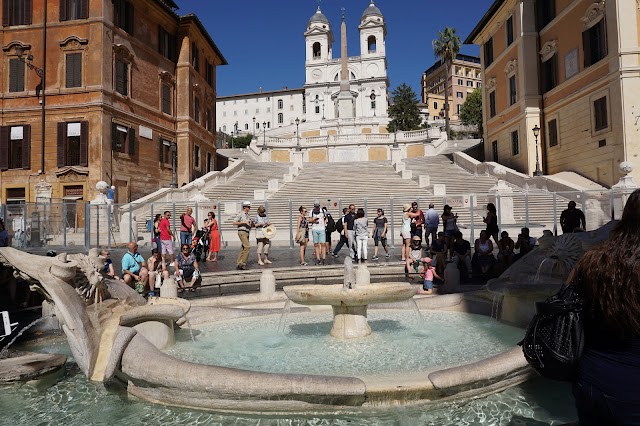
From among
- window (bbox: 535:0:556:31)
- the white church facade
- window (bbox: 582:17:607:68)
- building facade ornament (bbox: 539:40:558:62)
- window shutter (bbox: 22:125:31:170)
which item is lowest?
window shutter (bbox: 22:125:31:170)

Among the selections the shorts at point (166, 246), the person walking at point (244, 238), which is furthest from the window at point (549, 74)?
the shorts at point (166, 246)

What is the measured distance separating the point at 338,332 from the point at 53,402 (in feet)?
A: 11.1

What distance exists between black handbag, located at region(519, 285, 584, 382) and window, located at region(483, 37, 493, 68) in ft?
118

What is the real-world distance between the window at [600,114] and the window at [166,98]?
2618 centimetres

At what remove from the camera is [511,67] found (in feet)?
97.5

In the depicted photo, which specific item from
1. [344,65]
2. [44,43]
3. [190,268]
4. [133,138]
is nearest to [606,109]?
[190,268]

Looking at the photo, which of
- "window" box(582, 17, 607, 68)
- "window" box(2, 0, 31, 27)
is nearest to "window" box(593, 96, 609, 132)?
"window" box(582, 17, 607, 68)

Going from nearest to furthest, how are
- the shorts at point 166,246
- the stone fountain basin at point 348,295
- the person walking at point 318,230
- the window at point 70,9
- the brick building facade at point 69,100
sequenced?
the stone fountain basin at point 348,295 → the shorts at point 166,246 → the person walking at point 318,230 → the brick building facade at point 69,100 → the window at point 70,9

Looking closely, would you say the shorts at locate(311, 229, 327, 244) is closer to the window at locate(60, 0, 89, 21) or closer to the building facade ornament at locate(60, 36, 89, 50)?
the building facade ornament at locate(60, 36, 89, 50)

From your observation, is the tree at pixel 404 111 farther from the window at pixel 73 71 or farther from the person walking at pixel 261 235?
the person walking at pixel 261 235

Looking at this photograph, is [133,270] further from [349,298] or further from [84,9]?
[84,9]

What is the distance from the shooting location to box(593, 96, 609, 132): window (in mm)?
21672

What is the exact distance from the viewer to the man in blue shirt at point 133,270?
29.7ft

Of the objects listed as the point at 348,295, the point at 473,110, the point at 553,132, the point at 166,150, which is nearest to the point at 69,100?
the point at 166,150
